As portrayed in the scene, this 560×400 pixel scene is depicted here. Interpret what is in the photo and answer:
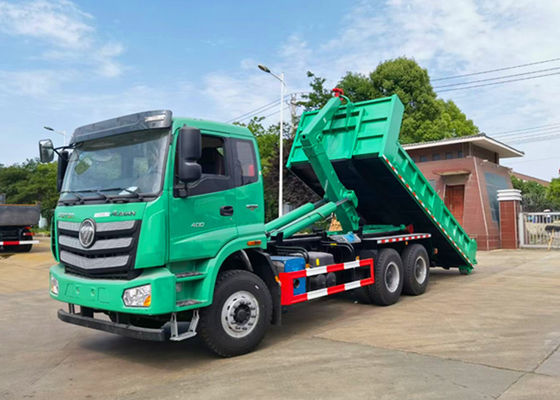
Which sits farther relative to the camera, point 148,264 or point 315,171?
point 315,171

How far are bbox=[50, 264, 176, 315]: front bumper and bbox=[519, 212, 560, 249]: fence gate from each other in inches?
738

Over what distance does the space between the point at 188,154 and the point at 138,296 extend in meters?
1.51

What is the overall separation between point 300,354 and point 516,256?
14226mm

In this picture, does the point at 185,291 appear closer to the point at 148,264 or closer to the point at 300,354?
the point at 148,264

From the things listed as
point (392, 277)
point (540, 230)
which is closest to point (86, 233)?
point (392, 277)

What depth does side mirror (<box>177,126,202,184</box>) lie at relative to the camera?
499cm

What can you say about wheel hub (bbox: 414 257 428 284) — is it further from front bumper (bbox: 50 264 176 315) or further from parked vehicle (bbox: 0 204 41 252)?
parked vehicle (bbox: 0 204 41 252)

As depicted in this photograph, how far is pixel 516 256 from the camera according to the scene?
17328mm

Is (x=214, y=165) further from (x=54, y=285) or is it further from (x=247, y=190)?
(x=54, y=285)

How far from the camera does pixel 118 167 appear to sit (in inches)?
214

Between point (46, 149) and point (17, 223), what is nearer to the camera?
point (46, 149)

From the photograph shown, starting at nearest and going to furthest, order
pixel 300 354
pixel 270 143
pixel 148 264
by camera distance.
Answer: pixel 148 264 → pixel 300 354 → pixel 270 143

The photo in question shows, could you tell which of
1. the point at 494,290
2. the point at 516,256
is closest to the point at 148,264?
the point at 494,290

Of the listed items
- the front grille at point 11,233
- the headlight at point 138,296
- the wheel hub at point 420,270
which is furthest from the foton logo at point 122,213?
the front grille at point 11,233
